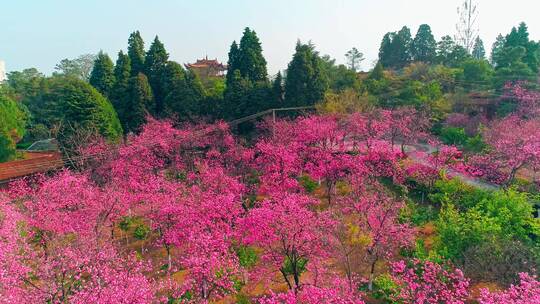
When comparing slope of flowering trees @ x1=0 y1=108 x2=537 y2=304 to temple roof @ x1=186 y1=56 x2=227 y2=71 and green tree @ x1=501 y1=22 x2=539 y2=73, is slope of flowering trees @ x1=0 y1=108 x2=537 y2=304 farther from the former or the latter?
temple roof @ x1=186 y1=56 x2=227 y2=71

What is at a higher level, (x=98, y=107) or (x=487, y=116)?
(x=98, y=107)

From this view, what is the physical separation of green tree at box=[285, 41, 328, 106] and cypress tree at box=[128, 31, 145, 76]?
59.2ft

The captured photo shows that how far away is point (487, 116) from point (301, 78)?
1703 centimetres

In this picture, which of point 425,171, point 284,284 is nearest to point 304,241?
point 284,284

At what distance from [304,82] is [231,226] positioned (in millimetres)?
18457

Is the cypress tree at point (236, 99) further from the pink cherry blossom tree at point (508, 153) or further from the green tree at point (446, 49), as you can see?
the green tree at point (446, 49)

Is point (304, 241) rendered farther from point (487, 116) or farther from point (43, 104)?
point (43, 104)

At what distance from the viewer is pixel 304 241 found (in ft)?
44.8

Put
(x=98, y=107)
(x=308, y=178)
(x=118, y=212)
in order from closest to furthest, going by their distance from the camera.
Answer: (x=118, y=212) < (x=308, y=178) < (x=98, y=107)

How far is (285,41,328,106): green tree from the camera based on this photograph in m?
31.3

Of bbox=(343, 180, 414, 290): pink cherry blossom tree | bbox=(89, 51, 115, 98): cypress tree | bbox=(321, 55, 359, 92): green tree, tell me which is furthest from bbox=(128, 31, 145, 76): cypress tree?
bbox=(343, 180, 414, 290): pink cherry blossom tree

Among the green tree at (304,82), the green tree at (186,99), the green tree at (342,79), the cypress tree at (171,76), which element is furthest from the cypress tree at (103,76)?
the green tree at (342,79)

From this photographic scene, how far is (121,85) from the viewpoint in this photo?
35.8m

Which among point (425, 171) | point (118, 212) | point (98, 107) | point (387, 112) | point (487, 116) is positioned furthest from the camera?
point (487, 116)
